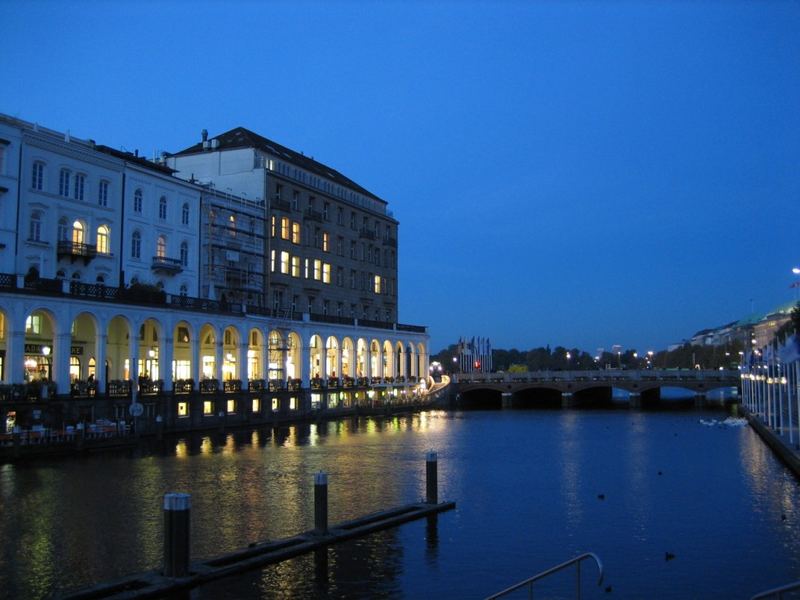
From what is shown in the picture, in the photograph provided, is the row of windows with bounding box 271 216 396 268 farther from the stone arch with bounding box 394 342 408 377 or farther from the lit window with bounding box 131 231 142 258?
the lit window with bounding box 131 231 142 258

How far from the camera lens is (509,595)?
19.3m

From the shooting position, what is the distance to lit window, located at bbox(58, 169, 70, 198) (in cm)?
6425

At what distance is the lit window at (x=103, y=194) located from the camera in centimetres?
6800

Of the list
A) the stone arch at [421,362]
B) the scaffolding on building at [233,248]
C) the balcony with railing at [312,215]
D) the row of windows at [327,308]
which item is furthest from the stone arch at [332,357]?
the stone arch at [421,362]

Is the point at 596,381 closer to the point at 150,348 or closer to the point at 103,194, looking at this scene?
the point at 150,348

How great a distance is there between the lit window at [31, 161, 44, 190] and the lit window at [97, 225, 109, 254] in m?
6.60

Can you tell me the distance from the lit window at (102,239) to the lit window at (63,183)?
4.27 m

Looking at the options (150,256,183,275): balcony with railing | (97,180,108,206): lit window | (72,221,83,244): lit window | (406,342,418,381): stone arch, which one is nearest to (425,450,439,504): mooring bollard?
(72,221,83,244): lit window

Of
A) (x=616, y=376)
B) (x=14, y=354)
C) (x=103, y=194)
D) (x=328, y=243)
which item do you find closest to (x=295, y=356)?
(x=328, y=243)

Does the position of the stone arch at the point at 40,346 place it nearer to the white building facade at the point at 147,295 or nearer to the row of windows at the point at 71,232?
the white building facade at the point at 147,295

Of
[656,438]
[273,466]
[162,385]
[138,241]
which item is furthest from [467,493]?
[138,241]

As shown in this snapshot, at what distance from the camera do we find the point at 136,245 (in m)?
72.3

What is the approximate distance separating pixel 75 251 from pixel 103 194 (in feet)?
21.0

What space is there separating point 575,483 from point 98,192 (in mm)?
46887
